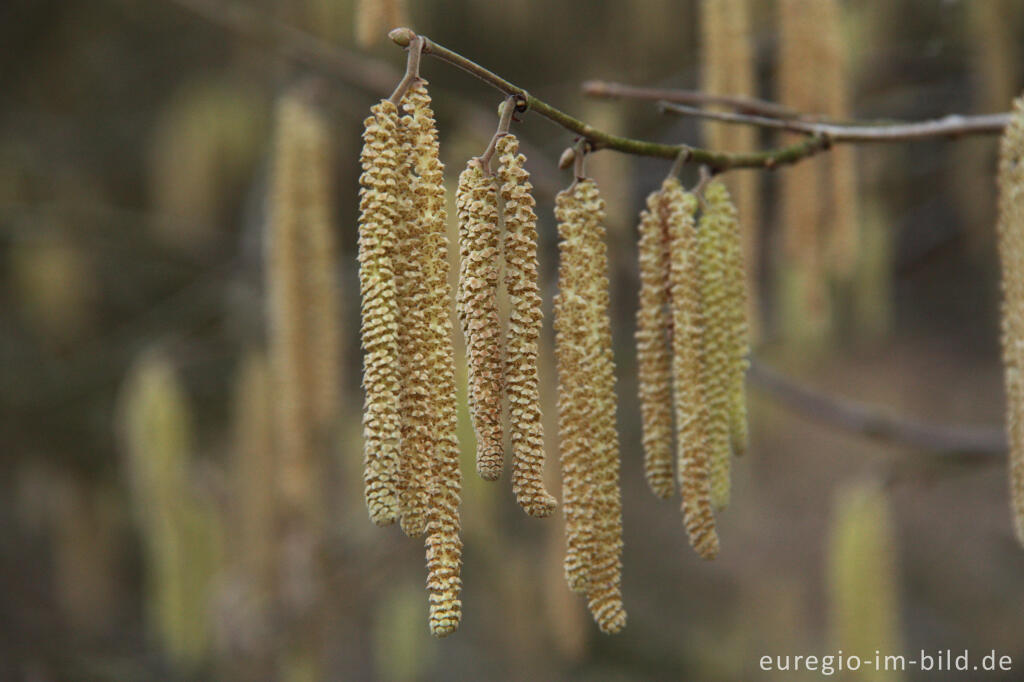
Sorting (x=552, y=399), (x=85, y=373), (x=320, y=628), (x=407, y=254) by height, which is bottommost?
(x=320, y=628)

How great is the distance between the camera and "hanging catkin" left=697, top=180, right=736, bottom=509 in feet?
3.37

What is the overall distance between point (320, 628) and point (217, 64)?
8.86ft

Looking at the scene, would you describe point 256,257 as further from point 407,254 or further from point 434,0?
point 407,254

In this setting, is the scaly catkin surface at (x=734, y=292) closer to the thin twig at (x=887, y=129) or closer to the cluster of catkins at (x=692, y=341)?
the cluster of catkins at (x=692, y=341)

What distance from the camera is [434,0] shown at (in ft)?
13.9

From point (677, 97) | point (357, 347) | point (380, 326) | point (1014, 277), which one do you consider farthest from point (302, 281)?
point (357, 347)

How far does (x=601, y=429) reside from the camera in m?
0.95

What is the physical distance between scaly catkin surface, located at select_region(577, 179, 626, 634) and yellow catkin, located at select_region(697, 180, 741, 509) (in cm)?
13

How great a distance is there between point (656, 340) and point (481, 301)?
0.84 ft

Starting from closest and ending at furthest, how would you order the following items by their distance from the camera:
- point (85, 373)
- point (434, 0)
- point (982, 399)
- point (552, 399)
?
point (552, 399)
point (85, 373)
point (434, 0)
point (982, 399)

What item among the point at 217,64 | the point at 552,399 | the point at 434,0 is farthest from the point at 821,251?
the point at 217,64

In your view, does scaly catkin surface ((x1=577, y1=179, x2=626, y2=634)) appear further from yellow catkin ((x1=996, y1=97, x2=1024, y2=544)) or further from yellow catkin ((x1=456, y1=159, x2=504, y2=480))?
yellow catkin ((x1=996, y1=97, x2=1024, y2=544))

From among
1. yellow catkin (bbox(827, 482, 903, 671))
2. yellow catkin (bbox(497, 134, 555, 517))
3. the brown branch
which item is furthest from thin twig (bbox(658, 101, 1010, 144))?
the brown branch

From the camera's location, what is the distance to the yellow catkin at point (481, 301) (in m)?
0.82
